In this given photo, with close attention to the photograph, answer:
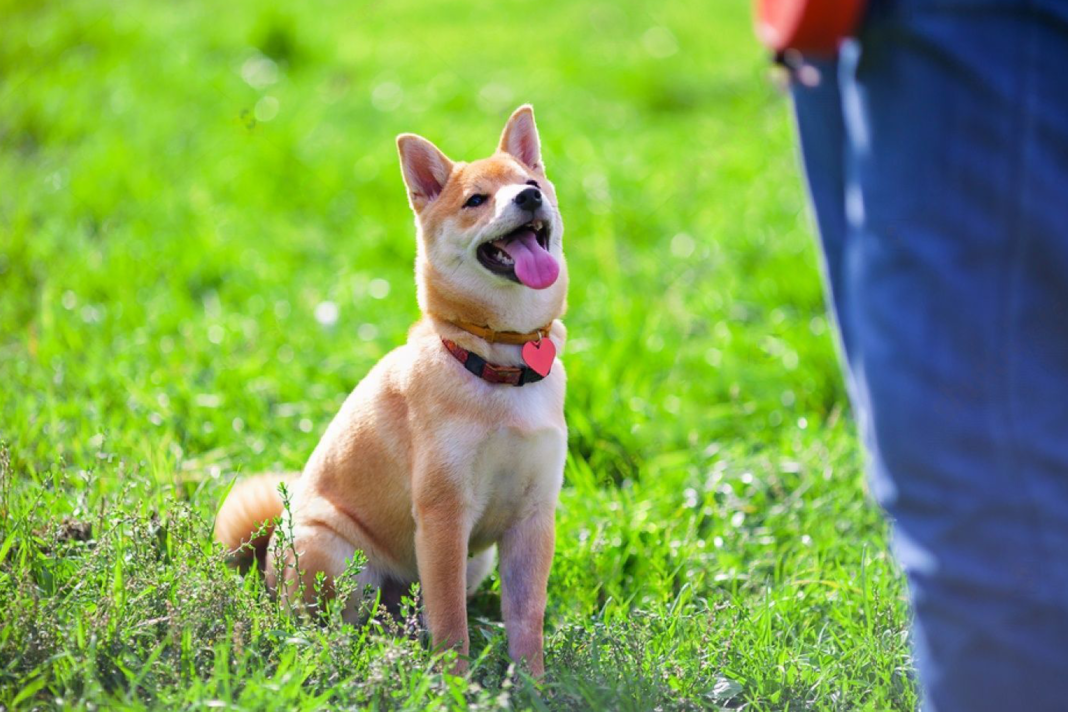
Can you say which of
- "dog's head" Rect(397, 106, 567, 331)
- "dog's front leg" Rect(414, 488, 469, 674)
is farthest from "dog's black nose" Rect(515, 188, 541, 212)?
"dog's front leg" Rect(414, 488, 469, 674)

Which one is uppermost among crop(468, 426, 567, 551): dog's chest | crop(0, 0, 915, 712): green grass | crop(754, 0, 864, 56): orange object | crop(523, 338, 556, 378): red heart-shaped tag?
crop(754, 0, 864, 56): orange object

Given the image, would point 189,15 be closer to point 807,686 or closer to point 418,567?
point 418,567

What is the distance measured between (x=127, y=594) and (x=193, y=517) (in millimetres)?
253

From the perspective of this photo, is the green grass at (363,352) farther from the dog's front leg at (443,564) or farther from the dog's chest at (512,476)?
the dog's chest at (512,476)

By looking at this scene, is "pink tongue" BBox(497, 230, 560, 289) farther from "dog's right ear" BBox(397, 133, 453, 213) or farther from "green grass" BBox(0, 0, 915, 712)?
"green grass" BBox(0, 0, 915, 712)

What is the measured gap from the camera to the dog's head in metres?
2.68

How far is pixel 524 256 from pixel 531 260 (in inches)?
0.9

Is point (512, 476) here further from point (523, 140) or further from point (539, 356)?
point (523, 140)

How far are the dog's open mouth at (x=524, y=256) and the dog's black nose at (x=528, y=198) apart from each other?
0.05 meters

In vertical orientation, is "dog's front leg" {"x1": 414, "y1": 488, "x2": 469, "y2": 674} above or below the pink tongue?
below

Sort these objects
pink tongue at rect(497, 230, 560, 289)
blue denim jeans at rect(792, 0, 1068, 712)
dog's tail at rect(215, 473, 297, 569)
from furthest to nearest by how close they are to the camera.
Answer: dog's tail at rect(215, 473, 297, 569) → pink tongue at rect(497, 230, 560, 289) → blue denim jeans at rect(792, 0, 1068, 712)

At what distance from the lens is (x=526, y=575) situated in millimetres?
2748

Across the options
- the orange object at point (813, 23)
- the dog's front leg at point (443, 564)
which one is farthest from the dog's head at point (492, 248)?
the orange object at point (813, 23)

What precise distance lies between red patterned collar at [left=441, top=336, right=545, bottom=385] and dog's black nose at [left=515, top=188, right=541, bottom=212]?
0.37m
